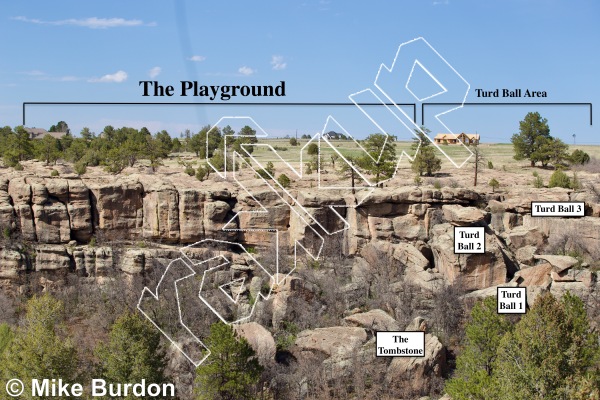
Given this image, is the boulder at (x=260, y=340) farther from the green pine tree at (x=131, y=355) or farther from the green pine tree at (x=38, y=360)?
the green pine tree at (x=38, y=360)

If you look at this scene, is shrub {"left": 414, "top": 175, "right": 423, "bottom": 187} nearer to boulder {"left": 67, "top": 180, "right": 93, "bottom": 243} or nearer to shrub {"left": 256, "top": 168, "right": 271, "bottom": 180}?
shrub {"left": 256, "top": 168, "right": 271, "bottom": 180}

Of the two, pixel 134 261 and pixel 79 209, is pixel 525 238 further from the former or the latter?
pixel 79 209

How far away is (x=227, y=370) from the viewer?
30.7 m

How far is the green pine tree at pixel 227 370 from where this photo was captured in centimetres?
3058

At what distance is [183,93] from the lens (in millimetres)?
28719

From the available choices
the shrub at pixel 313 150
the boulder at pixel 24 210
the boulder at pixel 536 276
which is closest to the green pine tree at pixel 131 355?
the boulder at pixel 24 210

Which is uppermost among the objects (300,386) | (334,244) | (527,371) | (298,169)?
(298,169)

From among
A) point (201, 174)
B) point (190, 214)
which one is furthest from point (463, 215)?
point (201, 174)

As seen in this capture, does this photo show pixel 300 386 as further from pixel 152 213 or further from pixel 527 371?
pixel 152 213

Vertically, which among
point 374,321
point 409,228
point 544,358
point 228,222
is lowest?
point 374,321

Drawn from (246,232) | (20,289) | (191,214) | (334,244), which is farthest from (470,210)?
(20,289)

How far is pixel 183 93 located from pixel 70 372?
38.8ft

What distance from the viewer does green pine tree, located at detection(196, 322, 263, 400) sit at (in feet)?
100

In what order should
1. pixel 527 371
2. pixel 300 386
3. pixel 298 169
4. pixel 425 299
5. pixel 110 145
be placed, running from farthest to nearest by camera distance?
pixel 110 145, pixel 298 169, pixel 425 299, pixel 300 386, pixel 527 371
